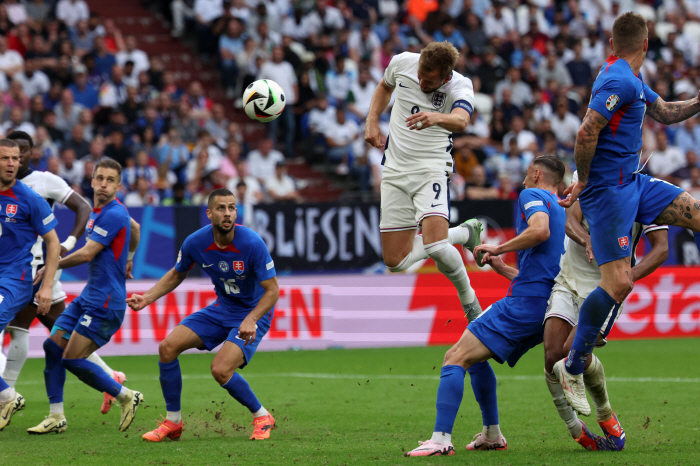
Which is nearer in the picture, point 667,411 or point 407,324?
point 667,411

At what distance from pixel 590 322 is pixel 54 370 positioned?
470cm

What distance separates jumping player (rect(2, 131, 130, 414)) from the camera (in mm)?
8586

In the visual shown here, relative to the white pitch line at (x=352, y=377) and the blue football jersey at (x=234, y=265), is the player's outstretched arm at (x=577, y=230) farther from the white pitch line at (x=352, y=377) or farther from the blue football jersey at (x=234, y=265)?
the white pitch line at (x=352, y=377)

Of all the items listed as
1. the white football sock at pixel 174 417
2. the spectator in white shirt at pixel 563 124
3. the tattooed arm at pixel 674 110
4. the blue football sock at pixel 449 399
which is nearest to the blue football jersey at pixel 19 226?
the white football sock at pixel 174 417

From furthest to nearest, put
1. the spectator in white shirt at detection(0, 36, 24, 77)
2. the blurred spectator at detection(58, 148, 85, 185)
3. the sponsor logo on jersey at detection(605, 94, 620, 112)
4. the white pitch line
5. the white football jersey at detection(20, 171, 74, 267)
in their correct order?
the spectator in white shirt at detection(0, 36, 24, 77), the blurred spectator at detection(58, 148, 85, 185), the white pitch line, the white football jersey at detection(20, 171, 74, 267), the sponsor logo on jersey at detection(605, 94, 620, 112)

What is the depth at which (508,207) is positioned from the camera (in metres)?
16.2

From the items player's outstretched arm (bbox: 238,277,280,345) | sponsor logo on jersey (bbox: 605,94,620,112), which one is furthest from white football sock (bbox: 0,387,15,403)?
sponsor logo on jersey (bbox: 605,94,620,112)

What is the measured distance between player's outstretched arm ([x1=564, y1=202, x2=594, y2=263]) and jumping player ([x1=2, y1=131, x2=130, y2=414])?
15.0ft

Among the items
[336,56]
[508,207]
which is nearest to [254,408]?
[508,207]

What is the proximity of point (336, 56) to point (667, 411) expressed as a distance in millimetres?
13221

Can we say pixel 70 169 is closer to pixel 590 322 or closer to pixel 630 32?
pixel 590 322

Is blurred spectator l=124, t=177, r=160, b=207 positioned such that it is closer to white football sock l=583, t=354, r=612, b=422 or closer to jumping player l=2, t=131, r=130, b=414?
jumping player l=2, t=131, r=130, b=414

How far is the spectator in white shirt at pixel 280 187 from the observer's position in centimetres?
1678

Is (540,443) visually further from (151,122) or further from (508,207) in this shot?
(151,122)
